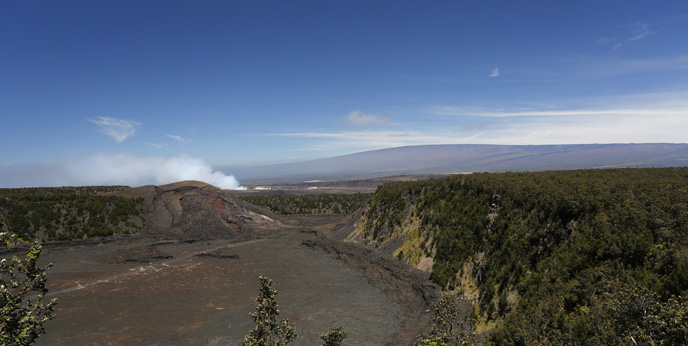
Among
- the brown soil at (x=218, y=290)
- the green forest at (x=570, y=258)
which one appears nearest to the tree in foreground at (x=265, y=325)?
the green forest at (x=570, y=258)

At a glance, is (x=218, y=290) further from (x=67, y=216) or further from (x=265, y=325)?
(x=67, y=216)

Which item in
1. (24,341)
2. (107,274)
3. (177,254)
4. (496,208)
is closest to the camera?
(24,341)

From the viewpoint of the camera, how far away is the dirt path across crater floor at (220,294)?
16.7 m

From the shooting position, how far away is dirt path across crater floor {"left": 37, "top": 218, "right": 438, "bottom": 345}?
1673cm

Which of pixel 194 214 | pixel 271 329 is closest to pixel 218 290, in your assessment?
pixel 271 329

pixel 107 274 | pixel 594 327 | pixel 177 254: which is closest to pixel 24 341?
pixel 594 327

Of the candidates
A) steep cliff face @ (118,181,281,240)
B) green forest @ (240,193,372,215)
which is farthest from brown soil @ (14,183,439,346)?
green forest @ (240,193,372,215)

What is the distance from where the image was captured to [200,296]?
2225 cm

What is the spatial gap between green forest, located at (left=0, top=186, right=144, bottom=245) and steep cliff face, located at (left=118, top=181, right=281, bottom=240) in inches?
124

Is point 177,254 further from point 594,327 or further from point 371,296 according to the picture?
point 594,327

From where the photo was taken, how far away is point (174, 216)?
51156 mm

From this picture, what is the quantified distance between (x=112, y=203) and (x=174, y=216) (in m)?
9.94

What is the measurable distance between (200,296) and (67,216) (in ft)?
117

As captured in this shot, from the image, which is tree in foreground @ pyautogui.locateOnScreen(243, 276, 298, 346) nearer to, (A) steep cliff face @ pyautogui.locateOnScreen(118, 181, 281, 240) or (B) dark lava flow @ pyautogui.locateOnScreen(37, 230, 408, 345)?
(B) dark lava flow @ pyautogui.locateOnScreen(37, 230, 408, 345)
